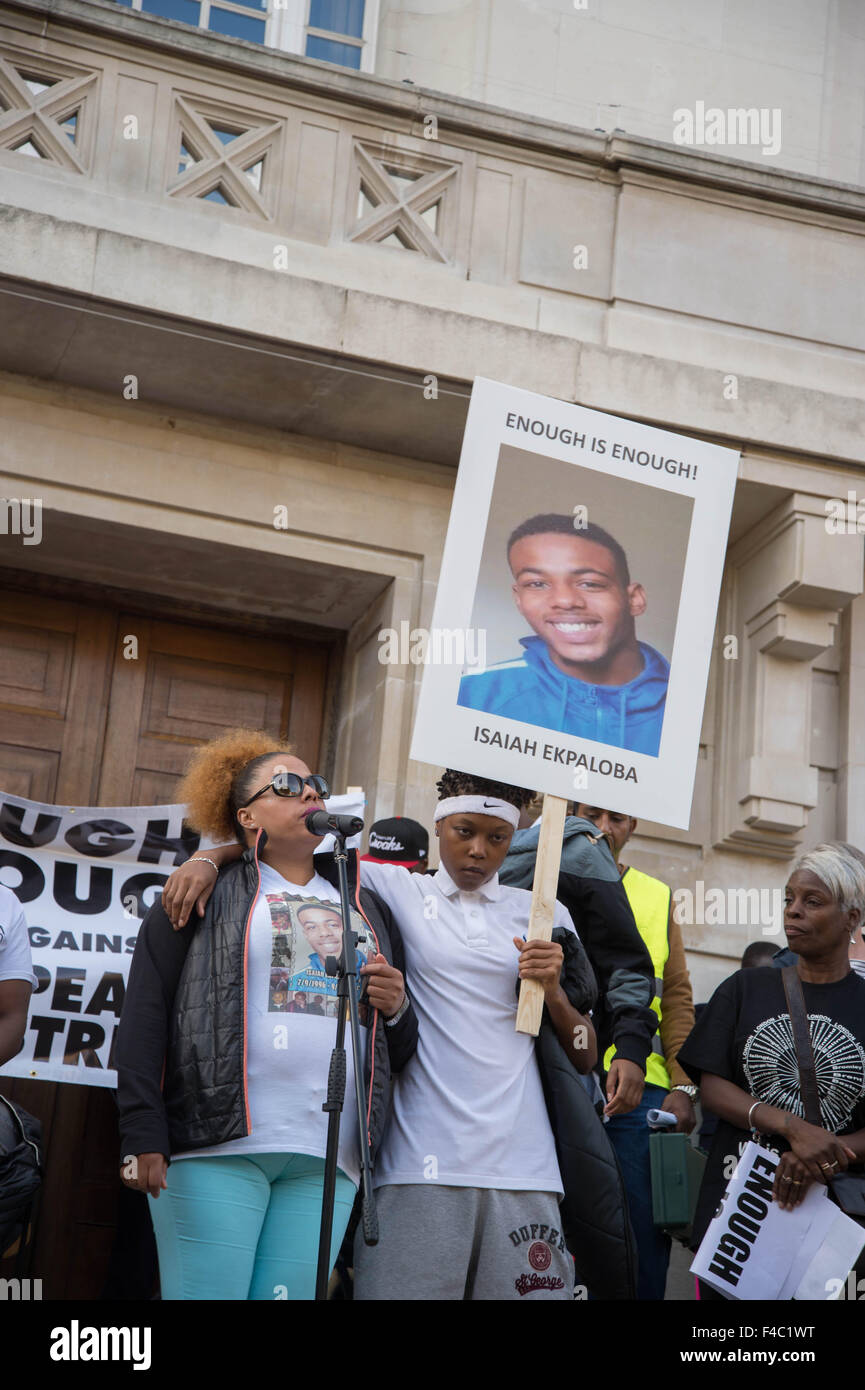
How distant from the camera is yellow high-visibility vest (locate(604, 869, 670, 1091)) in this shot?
20.0 ft

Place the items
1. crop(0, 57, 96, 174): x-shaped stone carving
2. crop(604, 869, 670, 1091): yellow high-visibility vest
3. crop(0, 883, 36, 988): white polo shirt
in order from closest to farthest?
crop(0, 883, 36, 988): white polo shirt < crop(604, 869, 670, 1091): yellow high-visibility vest < crop(0, 57, 96, 174): x-shaped stone carving

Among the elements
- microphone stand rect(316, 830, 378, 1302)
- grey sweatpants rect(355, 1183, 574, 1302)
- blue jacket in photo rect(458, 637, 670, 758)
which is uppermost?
blue jacket in photo rect(458, 637, 670, 758)

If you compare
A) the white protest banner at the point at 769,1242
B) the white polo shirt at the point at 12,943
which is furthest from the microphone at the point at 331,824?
the white protest banner at the point at 769,1242

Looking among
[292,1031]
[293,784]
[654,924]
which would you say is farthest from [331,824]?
[654,924]

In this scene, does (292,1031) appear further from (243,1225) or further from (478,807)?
(478,807)

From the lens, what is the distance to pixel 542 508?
545 cm

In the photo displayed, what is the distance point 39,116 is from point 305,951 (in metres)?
4.61

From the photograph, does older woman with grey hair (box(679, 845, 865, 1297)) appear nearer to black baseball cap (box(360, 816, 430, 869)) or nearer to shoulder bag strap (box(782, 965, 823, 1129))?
shoulder bag strap (box(782, 965, 823, 1129))

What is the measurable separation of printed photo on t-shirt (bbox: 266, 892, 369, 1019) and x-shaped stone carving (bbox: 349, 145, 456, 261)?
14.1 feet

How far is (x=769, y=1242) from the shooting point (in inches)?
199

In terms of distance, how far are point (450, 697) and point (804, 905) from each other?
129cm

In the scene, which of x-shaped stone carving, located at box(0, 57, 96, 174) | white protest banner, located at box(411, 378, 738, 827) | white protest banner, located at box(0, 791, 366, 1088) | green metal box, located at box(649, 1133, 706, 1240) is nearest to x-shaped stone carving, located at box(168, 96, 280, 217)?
x-shaped stone carving, located at box(0, 57, 96, 174)

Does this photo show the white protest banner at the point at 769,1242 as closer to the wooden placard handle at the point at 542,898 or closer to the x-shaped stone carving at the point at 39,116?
the wooden placard handle at the point at 542,898
